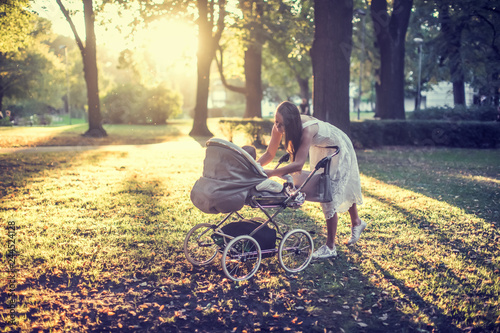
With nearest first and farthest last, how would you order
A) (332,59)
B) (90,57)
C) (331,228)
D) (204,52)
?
(331,228) → (332,59) → (90,57) → (204,52)

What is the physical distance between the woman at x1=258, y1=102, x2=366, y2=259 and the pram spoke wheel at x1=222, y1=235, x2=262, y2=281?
775mm

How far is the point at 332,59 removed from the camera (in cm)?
1311

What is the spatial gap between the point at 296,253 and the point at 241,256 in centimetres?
77

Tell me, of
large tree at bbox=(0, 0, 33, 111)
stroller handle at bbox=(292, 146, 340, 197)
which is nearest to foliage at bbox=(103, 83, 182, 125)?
large tree at bbox=(0, 0, 33, 111)

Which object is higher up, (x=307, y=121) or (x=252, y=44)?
(x=252, y=44)

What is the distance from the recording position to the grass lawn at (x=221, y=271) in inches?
155

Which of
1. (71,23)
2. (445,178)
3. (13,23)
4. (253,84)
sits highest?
(71,23)

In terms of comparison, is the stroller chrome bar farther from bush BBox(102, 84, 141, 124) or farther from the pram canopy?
bush BBox(102, 84, 141, 124)

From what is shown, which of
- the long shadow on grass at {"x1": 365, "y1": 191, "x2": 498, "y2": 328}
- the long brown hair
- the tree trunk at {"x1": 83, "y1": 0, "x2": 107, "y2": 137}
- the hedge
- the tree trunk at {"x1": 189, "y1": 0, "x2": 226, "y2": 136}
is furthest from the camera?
the tree trunk at {"x1": 189, "y1": 0, "x2": 226, "y2": 136}

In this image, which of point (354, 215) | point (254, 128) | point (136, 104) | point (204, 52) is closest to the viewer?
point (354, 215)

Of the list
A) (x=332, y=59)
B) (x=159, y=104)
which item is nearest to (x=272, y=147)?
(x=332, y=59)

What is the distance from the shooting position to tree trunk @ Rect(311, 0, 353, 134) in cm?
1299

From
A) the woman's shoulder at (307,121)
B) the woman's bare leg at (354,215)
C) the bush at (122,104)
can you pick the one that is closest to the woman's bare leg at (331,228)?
the woman's bare leg at (354,215)

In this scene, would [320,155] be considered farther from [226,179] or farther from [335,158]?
[226,179]
